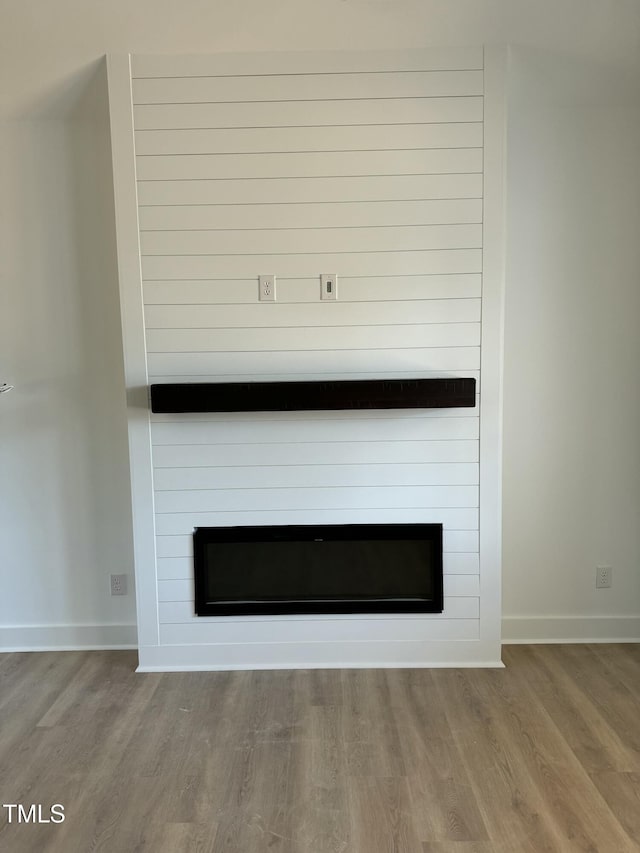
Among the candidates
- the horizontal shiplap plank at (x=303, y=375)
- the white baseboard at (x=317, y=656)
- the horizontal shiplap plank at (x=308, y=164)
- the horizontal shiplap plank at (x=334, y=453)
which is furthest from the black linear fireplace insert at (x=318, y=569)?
the horizontal shiplap plank at (x=308, y=164)

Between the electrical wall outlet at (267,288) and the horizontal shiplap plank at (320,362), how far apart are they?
0.74 feet

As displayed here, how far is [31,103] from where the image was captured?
105 inches

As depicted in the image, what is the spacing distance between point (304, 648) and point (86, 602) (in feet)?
3.58

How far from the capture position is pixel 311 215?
2.59 metres

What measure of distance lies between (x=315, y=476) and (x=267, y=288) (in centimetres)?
81

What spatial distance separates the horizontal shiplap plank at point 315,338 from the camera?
2.64 metres

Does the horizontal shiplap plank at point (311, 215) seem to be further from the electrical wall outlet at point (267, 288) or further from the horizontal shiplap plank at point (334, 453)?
the horizontal shiplap plank at point (334, 453)

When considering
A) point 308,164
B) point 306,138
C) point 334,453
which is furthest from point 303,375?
point 306,138

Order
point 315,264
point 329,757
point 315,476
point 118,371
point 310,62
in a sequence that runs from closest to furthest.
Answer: point 329,757, point 310,62, point 315,264, point 315,476, point 118,371

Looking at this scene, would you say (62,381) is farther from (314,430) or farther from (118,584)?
(314,430)

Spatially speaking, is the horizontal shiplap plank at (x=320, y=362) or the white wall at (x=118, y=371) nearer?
the horizontal shiplap plank at (x=320, y=362)

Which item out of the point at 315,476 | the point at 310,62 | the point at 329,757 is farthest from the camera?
the point at 315,476

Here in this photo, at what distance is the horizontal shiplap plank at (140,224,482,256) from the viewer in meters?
2.60

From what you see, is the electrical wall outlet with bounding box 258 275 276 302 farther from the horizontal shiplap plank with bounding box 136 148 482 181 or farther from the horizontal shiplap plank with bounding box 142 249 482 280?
the horizontal shiplap plank with bounding box 136 148 482 181
